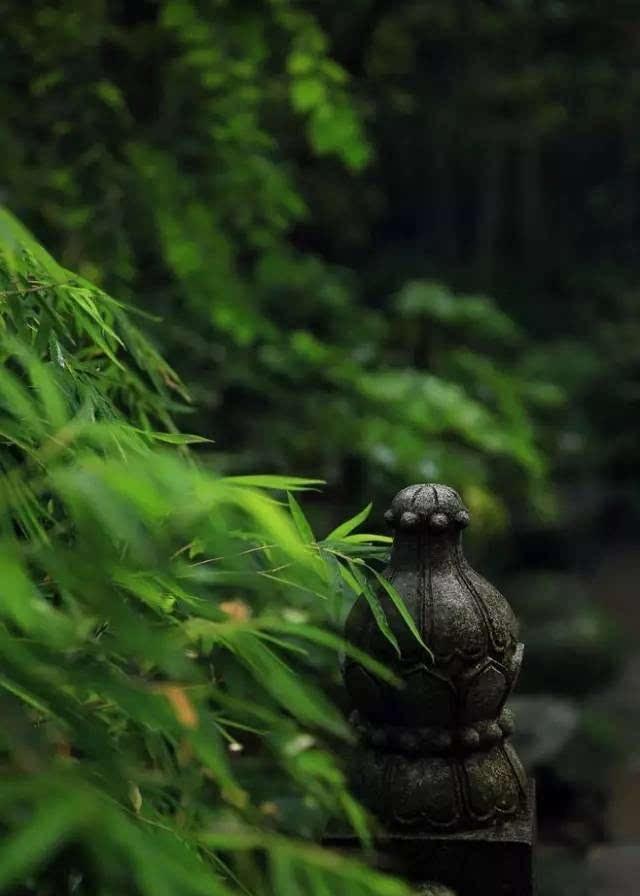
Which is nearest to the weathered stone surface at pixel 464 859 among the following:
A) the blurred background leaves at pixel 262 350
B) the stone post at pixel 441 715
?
the stone post at pixel 441 715

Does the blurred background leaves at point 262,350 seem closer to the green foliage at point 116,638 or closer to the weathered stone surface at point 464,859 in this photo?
the green foliage at point 116,638

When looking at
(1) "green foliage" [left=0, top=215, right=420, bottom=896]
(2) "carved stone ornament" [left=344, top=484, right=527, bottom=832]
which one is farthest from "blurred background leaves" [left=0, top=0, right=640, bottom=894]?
(2) "carved stone ornament" [left=344, top=484, right=527, bottom=832]

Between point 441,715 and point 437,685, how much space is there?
65 millimetres

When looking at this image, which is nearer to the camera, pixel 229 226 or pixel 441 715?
pixel 441 715

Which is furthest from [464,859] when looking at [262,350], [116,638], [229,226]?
[229,226]

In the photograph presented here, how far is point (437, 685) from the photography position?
6.78 ft

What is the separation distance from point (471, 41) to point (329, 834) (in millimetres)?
10918

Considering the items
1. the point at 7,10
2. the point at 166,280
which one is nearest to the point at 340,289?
the point at 166,280

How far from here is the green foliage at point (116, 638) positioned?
3.75 feet

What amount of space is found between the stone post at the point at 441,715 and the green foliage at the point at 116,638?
0.28 m

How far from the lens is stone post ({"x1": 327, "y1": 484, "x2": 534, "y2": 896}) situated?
2.07m

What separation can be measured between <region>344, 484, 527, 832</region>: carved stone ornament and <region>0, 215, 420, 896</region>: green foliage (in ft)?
0.89

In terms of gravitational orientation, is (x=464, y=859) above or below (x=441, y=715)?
below

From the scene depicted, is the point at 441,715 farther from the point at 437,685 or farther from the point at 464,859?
the point at 464,859
